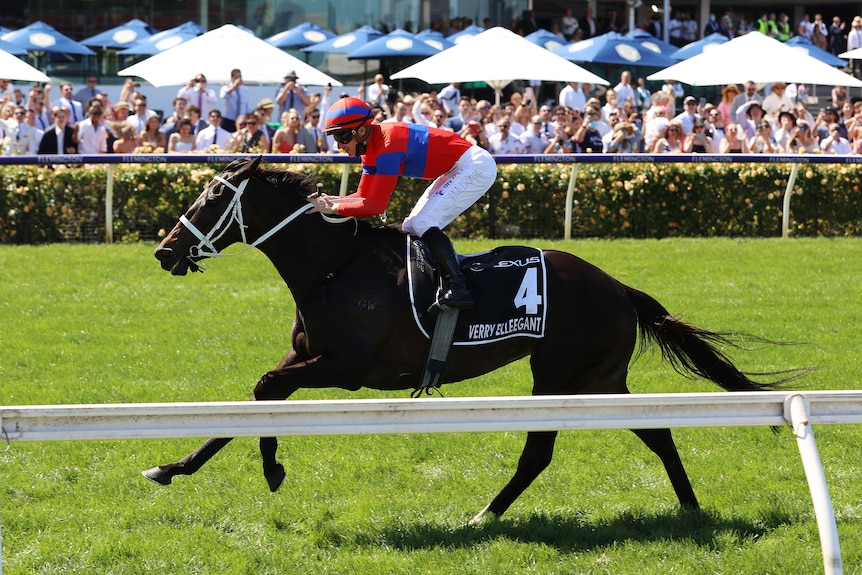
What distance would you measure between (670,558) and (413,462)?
5.34 feet

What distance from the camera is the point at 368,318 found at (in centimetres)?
516

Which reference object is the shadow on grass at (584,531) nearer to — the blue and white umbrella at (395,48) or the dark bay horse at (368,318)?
the dark bay horse at (368,318)

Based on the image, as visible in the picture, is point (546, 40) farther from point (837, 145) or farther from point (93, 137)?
point (93, 137)

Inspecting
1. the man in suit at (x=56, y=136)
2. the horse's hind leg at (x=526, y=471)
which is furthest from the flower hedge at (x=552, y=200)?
the horse's hind leg at (x=526, y=471)

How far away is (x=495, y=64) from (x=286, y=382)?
11.9 metres

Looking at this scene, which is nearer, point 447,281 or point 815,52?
point 447,281

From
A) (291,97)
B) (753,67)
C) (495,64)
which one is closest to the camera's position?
(495,64)

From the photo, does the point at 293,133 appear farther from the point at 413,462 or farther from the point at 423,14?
the point at 423,14

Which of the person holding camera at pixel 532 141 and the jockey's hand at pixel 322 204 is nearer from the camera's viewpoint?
the jockey's hand at pixel 322 204

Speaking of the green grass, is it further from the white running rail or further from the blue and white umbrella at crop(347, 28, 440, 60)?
the blue and white umbrella at crop(347, 28, 440, 60)

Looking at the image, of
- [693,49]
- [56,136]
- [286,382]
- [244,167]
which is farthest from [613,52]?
[286,382]

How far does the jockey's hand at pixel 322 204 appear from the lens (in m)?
5.29

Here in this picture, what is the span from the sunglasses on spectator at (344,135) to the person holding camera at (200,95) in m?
12.0

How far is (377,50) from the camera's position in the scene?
2102 centimetres
